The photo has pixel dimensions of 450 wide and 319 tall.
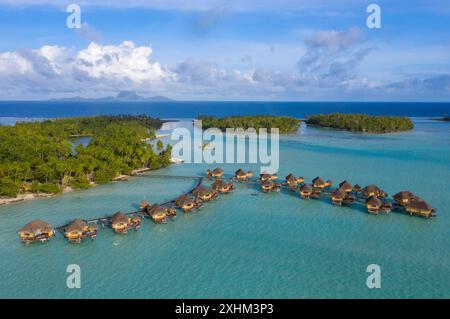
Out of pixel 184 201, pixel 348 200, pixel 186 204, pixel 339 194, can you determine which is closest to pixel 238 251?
pixel 186 204

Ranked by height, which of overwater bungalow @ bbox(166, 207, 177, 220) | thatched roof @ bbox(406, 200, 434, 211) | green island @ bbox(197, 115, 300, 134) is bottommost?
overwater bungalow @ bbox(166, 207, 177, 220)

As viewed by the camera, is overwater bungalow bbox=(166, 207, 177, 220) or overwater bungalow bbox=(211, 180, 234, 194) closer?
overwater bungalow bbox=(166, 207, 177, 220)

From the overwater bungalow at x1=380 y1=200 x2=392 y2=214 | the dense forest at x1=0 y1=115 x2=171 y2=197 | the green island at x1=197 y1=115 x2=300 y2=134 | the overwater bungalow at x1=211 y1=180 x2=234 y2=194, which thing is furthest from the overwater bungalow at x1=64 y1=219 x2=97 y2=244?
the green island at x1=197 y1=115 x2=300 y2=134

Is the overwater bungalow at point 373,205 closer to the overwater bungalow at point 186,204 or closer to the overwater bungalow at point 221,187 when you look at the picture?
the overwater bungalow at point 221,187

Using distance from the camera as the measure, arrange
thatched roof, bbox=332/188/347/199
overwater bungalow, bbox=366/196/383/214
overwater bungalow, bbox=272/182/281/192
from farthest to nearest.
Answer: overwater bungalow, bbox=272/182/281/192 → thatched roof, bbox=332/188/347/199 → overwater bungalow, bbox=366/196/383/214

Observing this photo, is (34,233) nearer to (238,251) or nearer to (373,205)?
(238,251)

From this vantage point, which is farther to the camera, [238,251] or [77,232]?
[77,232]

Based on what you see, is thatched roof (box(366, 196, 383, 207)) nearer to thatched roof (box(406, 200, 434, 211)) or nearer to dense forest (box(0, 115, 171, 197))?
thatched roof (box(406, 200, 434, 211))

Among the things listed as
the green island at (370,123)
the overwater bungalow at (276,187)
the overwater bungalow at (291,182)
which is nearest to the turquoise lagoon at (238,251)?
the overwater bungalow at (276,187)

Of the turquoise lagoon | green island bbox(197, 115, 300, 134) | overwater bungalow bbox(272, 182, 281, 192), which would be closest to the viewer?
the turquoise lagoon
